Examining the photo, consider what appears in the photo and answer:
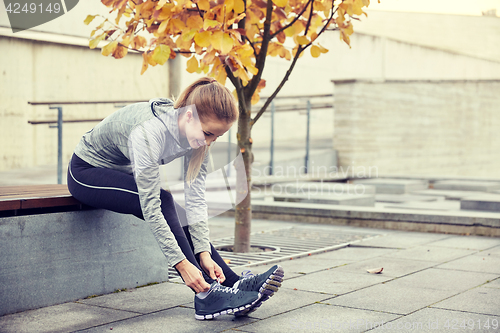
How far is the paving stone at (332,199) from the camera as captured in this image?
7.87 m

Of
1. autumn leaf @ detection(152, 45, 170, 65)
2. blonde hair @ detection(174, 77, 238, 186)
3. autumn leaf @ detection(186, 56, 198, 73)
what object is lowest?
blonde hair @ detection(174, 77, 238, 186)

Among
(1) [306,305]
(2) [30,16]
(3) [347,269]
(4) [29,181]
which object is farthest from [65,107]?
(1) [306,305]

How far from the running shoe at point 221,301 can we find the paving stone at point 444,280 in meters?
1.35

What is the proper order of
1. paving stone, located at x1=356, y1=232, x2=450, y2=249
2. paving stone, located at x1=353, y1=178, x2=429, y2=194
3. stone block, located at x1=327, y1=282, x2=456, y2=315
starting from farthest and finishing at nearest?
paving stone, located at x1=353, y1=178, x2=429, y2=194 < paving stone, located at x1=356, y1=232, x2=450, y2=249 < stone block, located at x1=327, y1=282, x2=456, y2=315

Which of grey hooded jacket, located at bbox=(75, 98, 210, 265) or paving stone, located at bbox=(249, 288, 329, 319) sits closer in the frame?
grey hooded jacket, located at bbox=(75, 98, 210, 265)

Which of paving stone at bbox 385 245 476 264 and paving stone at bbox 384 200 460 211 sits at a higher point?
paving stone at bbox 384 200 460 211

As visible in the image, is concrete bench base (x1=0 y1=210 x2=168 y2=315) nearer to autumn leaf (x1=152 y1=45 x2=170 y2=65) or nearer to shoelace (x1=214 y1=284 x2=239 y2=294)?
shoelace (x1=214 y1=284 x2=239 y2=294)

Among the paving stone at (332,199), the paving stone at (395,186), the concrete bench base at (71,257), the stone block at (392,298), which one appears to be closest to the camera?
the concrete bench base at (71,257)

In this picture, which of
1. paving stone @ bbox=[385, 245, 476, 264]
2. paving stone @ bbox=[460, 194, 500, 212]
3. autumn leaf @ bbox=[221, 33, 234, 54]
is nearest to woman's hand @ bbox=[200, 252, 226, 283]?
autumn leaf @ bbox=[221, 33, 234, 54]

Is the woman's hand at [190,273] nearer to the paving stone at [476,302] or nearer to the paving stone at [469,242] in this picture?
the paving stone at [476,302]

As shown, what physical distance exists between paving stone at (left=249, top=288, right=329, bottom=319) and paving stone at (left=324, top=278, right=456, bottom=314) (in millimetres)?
137

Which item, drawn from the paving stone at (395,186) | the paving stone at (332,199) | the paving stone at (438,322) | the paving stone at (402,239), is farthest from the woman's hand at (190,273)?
the paving stone at (395,186)

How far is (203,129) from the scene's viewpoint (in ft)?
9.62

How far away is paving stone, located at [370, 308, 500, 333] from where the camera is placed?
287 centimetres
